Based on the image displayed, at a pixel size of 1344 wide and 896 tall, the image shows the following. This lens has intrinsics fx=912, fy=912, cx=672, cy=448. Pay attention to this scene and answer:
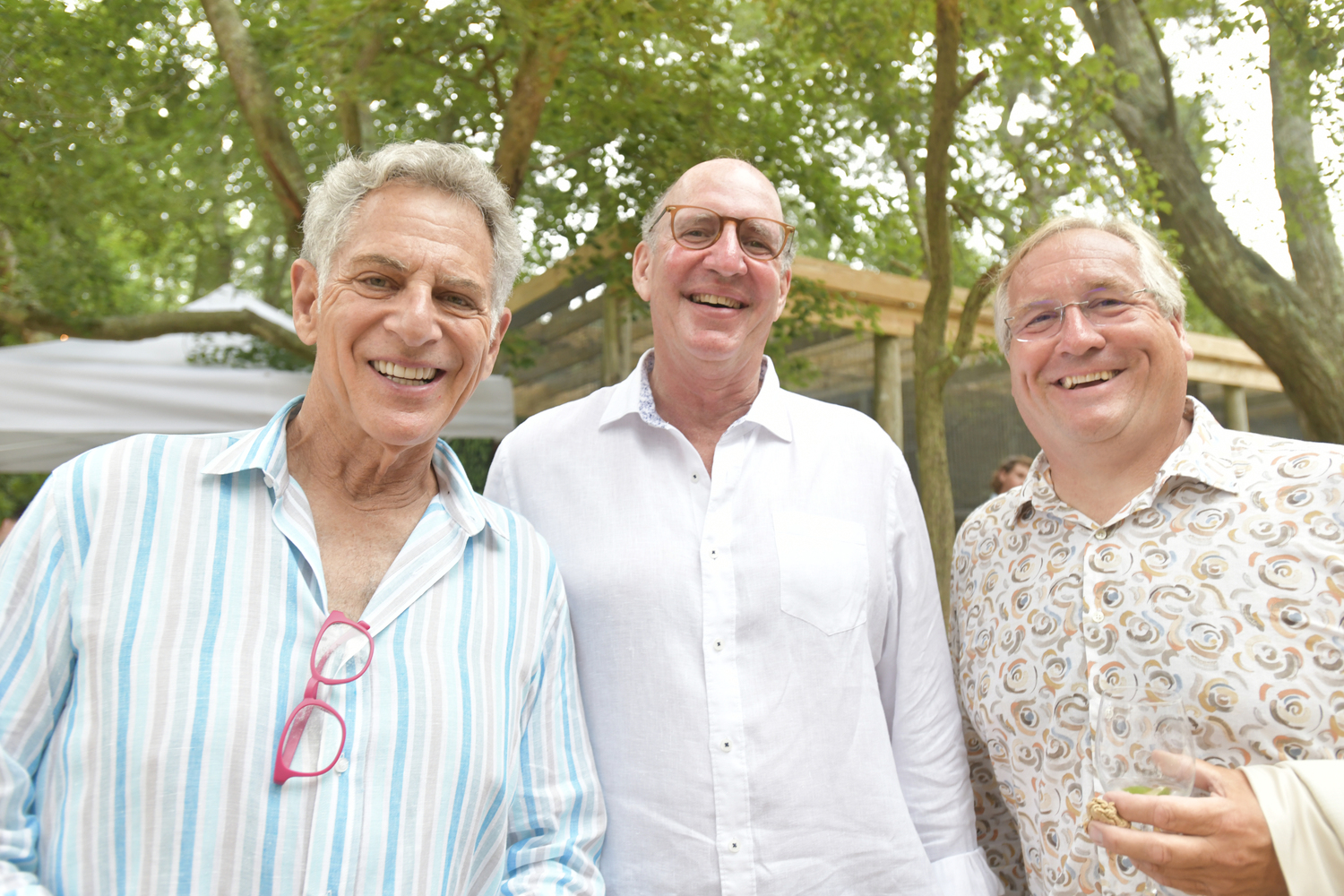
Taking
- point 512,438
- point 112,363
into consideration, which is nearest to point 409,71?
point 112,363

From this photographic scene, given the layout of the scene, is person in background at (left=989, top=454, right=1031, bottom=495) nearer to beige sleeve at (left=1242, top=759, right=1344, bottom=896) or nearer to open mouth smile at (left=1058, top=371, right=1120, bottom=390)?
open mouth smile at (left=1058, top=371, right=1120, bottom=390)

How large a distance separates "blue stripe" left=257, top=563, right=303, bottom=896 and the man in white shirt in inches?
28.2

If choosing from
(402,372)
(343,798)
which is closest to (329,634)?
(343,798)

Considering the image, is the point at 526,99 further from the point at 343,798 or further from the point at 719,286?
the point at 343,798

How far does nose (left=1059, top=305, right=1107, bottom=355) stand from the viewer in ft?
6.92

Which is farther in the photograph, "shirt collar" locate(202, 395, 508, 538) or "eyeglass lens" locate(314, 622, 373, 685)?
"shirt collar" locate(202, 395, 508, 538)

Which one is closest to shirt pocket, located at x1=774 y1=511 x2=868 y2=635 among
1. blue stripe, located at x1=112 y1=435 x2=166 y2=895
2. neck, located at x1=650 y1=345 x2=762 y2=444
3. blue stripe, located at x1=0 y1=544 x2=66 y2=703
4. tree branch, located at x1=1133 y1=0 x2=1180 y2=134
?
neck, located at x1=650 y1=345 x2=762 y2=444

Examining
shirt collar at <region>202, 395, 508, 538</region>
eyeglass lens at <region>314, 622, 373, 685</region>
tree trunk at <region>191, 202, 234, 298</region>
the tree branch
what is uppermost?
tree trunk at <region>191, 202, 234, 298</region>

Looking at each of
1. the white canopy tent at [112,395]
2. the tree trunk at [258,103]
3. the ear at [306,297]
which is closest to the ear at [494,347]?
the ear at [306,297]

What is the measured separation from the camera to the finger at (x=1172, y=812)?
Answer: 1.46m

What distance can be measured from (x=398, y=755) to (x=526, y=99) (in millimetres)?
4646

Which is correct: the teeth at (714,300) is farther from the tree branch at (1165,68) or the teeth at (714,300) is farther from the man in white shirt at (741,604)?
the tree branch at (1165,68)

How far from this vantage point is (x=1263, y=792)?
5.15ft

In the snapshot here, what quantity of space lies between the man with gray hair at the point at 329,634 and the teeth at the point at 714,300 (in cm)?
54
